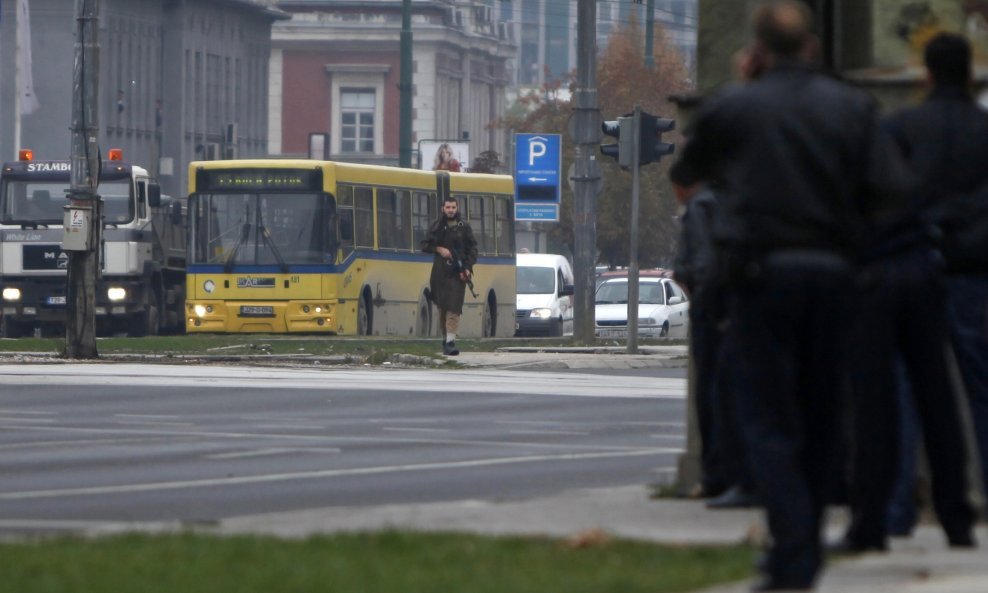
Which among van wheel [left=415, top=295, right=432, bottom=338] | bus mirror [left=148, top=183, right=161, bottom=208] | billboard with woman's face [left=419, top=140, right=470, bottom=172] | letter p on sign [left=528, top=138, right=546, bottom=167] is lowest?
van wheel [left=415, top=295, right=432, bottom=338]

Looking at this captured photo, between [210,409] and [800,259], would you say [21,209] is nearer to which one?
[210,409]

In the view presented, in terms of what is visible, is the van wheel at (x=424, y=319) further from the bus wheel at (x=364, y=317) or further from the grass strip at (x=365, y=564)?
the grass strip at (x=365, y=564)

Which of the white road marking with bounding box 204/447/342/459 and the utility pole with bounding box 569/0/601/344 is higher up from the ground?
the utility pole with bounding box 569/0/601/344

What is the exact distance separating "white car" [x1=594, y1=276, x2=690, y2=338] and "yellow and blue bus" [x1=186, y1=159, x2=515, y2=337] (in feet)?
11.4

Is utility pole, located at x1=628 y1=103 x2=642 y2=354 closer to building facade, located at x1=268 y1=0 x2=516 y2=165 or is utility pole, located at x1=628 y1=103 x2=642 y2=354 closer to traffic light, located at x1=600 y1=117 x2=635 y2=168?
traffic light, located at x1=600 y1=117 x2=635 y2=168

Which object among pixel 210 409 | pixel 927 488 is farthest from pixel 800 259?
pixel 210 409

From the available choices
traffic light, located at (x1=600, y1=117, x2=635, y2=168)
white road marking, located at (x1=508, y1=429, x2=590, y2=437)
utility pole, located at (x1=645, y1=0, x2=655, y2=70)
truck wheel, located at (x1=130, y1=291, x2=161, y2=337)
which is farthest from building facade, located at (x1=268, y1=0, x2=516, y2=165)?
white road marking, located at (x1=508, y1=429, x2=590, y2=437)

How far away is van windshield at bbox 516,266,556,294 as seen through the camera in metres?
44.9

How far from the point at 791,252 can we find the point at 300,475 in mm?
5522

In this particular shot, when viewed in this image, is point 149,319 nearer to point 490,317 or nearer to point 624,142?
point 490,317

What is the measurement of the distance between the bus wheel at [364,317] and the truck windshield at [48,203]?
5623 mm

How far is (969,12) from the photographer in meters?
8.68

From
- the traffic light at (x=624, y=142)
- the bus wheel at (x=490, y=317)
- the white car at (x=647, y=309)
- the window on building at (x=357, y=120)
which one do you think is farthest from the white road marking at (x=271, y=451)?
the window on building at (x=357, y=120)

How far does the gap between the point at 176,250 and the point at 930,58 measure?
117 ft
